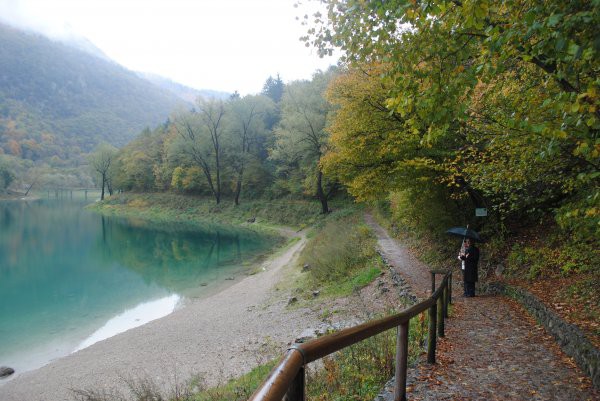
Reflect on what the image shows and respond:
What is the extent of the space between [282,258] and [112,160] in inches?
2532

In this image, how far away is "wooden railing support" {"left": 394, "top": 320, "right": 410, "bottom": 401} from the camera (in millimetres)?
3975

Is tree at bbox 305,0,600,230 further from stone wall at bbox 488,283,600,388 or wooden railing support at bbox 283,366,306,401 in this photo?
wooden railing support at bbox 283,366,306,401

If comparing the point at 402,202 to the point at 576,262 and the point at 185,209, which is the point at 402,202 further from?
the point at 185,209

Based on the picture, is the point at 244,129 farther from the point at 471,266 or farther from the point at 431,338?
the point at 431,338

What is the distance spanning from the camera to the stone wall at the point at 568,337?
5.05m

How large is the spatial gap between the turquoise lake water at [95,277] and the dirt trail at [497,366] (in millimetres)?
13119

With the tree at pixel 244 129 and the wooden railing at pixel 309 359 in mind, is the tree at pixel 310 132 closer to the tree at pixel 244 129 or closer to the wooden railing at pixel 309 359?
the tree at pixel 244 129

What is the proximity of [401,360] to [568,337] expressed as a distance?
3881mm

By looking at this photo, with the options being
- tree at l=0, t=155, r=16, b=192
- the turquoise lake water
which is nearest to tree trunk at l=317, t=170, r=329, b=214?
the turquoise lake water

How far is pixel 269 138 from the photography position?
52.7 metres

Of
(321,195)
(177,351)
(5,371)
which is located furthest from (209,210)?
(177,351)

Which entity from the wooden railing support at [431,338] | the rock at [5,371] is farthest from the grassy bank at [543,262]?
the rock at [5,371]

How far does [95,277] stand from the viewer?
80.9ft

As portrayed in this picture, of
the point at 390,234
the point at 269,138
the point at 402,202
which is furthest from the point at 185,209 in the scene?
the point at 402,202
